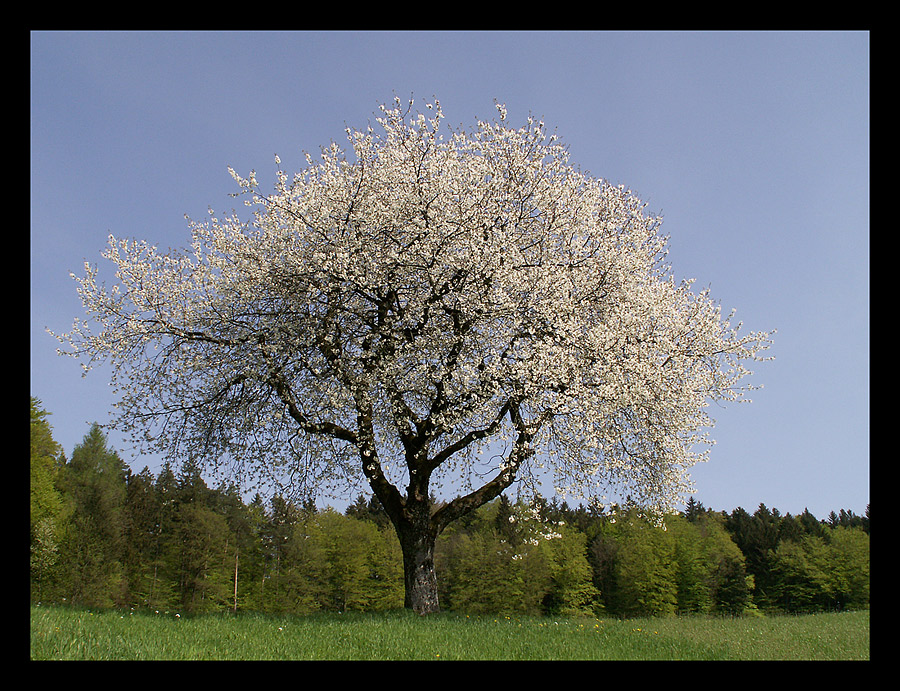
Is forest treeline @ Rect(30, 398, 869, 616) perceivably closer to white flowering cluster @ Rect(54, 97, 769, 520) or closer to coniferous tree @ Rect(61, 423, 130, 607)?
coniferous tree @ Rect(61, 423, 130, 607)

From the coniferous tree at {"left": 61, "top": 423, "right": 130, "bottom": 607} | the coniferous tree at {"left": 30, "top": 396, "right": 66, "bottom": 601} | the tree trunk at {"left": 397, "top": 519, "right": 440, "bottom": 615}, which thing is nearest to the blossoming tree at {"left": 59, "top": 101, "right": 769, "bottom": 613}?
the tree trunk at {"left": 397, "top": 519, "right": 440, "bottom": 615}

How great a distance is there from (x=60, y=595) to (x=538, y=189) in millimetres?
43437

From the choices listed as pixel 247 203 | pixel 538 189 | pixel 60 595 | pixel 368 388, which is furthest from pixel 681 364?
pixel 60 595

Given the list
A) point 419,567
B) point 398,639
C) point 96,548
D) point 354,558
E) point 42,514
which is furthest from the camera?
point 354,558

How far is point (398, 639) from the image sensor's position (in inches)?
473

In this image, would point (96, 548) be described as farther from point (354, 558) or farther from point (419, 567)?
point (419, 567)

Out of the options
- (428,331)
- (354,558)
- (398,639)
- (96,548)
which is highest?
(428,331)

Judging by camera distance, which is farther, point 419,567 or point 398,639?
point 419,567

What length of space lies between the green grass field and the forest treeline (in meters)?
28.9

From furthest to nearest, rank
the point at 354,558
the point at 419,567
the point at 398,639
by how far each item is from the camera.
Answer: the point at 354,558 → the point at 419,567 → the point at 398,639

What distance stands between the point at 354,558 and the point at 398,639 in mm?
46330

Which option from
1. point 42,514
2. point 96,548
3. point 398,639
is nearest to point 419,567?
point 398,639
